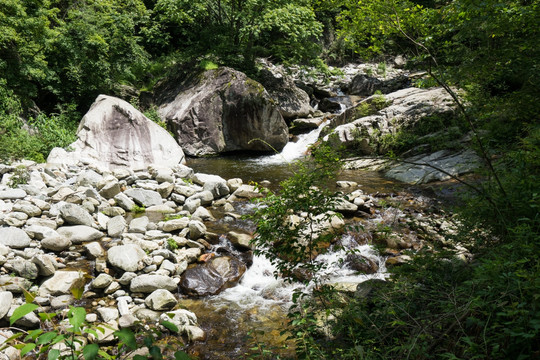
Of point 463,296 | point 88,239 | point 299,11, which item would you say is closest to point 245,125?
point 299,11

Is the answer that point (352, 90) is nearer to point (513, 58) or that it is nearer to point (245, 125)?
point (245, 125)

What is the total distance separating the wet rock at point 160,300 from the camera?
14.6 feet

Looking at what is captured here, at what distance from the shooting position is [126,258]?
201 inches

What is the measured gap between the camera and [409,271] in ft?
10.0

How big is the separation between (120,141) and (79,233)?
515 centimetres

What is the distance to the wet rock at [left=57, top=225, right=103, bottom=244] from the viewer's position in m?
5.92

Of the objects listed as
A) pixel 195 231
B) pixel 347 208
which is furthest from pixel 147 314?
pixel 347 208

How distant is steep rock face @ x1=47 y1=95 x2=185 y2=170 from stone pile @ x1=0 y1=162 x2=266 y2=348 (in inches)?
36.0

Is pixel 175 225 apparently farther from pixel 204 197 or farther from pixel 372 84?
pixel 372 84

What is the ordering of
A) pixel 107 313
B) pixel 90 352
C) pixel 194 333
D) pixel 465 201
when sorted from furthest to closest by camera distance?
pixel 107 313
pixel 194 333
pixel 465 201
pixel 90 352

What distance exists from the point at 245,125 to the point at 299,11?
535cm

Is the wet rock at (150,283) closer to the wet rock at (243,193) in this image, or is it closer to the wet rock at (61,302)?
the wet rock at (61,302)

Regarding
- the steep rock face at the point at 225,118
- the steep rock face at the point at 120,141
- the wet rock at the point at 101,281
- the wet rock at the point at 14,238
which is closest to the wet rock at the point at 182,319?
the wet rock at the point at 101,281

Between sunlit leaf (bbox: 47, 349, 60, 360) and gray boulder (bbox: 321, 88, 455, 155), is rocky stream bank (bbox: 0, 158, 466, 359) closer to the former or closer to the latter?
sunlit leaf (bbox: 47, 349, 60, 360)
